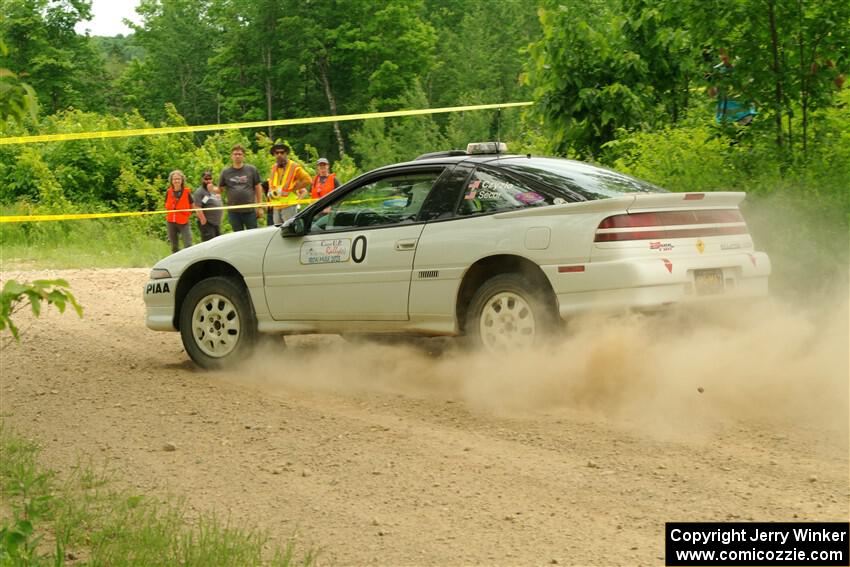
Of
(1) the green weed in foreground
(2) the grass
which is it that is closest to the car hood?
(1) the green weed in foreground

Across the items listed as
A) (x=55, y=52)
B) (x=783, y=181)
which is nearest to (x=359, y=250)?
(x=783, y=181)

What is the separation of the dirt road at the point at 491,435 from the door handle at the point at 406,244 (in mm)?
870

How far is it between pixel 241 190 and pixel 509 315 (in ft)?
32.3

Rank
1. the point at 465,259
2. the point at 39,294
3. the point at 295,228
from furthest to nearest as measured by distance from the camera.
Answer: the point at 295,228 < the point at 465,259 < the point at 39,294

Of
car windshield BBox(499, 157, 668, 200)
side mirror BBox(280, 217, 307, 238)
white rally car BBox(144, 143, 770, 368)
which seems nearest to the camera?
white rally car BBox(144, 143, 770, 368)

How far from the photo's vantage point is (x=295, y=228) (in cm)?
929

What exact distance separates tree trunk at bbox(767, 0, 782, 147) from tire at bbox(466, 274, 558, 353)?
13.1 ft

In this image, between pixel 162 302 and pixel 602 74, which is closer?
pixel 162 302

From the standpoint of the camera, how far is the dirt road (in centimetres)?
539

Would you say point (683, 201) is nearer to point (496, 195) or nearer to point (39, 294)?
A: point (496, 195)

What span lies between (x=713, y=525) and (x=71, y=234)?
2031 centimetres

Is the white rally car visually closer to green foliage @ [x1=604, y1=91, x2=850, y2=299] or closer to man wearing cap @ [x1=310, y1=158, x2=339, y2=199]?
green foliage @ [x1=604, y1=91, x2=850, y2=299]

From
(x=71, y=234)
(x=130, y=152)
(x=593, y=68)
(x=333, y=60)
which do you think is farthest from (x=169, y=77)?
(x=593, y=68)

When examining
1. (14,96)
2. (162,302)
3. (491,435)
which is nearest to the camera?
(14,96)
